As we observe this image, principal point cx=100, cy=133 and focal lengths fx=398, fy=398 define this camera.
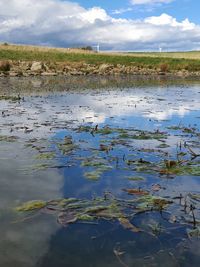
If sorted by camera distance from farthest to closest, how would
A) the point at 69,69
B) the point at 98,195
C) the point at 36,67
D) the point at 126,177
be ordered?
the point at 69,69 → the point at 36,67 → the point at 126,177 → the point at 98,195

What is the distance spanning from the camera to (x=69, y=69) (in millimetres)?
54781

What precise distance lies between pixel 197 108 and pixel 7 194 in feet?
49.8

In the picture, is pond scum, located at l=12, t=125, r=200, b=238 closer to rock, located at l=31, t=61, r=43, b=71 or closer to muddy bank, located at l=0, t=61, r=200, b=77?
muddy bank, located at l=0, t=61, r=200, b=77

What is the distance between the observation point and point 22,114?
1664 centimetres

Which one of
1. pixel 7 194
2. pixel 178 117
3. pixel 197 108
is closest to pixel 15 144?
pixel 7 194

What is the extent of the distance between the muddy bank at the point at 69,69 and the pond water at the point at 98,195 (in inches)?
1400

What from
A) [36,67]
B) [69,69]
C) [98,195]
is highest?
[36,67]

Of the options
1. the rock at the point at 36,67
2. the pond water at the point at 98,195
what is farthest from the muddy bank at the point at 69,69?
the pond water at the point at 98,195

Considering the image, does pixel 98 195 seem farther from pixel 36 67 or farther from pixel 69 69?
pixel 69 69

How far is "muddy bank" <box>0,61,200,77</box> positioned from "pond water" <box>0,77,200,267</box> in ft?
117

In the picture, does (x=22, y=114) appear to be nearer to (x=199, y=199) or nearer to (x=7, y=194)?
(x=7, y=194)

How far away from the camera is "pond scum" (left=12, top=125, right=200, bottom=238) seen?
19.5 ft

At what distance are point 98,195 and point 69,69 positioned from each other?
49.1 m

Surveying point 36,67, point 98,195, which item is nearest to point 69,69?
point 36,67
